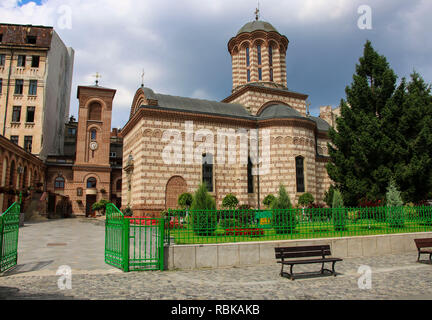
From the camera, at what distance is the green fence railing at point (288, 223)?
913 cm

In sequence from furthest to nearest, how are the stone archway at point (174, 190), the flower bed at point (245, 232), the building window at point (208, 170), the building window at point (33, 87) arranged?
1. the building window at point (33, 87)
2. the building window at point (208, 170)
3. the stone archway at point (174, 190)
4. the flower bed at point (245, 232)

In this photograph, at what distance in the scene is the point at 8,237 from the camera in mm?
8016

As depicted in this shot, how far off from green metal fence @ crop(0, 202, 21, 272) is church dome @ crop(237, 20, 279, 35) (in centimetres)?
2477

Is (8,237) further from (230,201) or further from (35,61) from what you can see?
(35,61)

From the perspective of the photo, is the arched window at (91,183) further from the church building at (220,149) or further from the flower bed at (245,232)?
the flower bed at (245,232)

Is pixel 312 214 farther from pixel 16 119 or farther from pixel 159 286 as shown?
pixel 16 119

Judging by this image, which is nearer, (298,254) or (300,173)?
(298,254)

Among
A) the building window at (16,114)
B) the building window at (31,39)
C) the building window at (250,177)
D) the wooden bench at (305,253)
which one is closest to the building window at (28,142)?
the building window at (16,114)

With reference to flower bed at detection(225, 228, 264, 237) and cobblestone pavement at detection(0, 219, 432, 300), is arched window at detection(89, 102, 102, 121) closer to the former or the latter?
cobblestone pavement at detection(0, 219, 432, 300)

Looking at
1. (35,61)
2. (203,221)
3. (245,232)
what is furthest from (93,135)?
(245,232)

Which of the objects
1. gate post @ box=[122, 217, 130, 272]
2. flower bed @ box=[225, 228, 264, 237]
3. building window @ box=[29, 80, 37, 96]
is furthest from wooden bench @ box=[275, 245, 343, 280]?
building window @ box=[29, 80, 37, 96]

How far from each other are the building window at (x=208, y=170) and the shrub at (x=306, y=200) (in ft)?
21.1

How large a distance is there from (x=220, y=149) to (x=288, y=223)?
13.3 metres

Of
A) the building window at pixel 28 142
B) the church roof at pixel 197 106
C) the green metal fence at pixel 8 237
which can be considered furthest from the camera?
the building window at pixel 28 142
